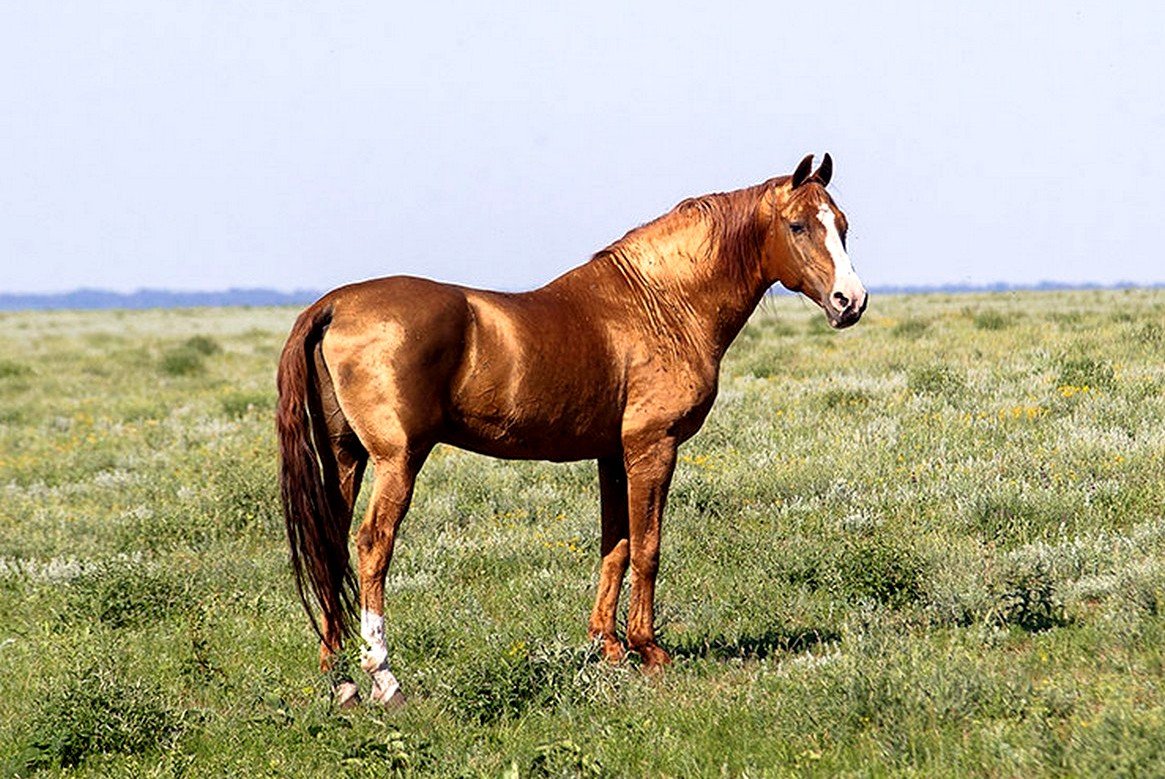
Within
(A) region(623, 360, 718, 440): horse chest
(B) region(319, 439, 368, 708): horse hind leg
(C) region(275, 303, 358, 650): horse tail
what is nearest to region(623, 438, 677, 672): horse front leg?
(A) region(623, 360, 718, 440): horse chest

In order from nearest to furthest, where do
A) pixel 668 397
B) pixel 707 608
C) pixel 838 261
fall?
pixel 838 261 < pixel 668 397 < pixel 707 608

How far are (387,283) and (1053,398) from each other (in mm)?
9307

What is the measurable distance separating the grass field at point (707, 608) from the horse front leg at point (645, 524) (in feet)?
0.63

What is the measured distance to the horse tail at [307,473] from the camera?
5672mm

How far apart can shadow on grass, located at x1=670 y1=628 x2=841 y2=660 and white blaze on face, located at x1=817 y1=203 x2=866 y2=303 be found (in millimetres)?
1986

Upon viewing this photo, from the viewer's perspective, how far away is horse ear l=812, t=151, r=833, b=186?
6.06m

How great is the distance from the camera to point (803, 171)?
19.8 ft

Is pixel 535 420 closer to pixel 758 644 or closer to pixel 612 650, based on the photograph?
pixel 612 650

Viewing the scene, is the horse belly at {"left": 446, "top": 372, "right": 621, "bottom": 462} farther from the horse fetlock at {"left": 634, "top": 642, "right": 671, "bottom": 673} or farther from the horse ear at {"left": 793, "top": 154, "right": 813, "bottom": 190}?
the horse ear at {"left": 793, "top": 154, "right": 813, "bottom": 190}

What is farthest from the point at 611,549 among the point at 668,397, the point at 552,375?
the point at 552,375

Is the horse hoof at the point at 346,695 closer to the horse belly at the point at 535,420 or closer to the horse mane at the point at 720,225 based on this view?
the horse belly at the point at 535,420

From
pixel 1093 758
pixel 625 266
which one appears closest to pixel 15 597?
pixel 625 266

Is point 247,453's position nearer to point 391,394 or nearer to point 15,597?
point 15,597

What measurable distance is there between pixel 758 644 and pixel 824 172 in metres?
2.79
